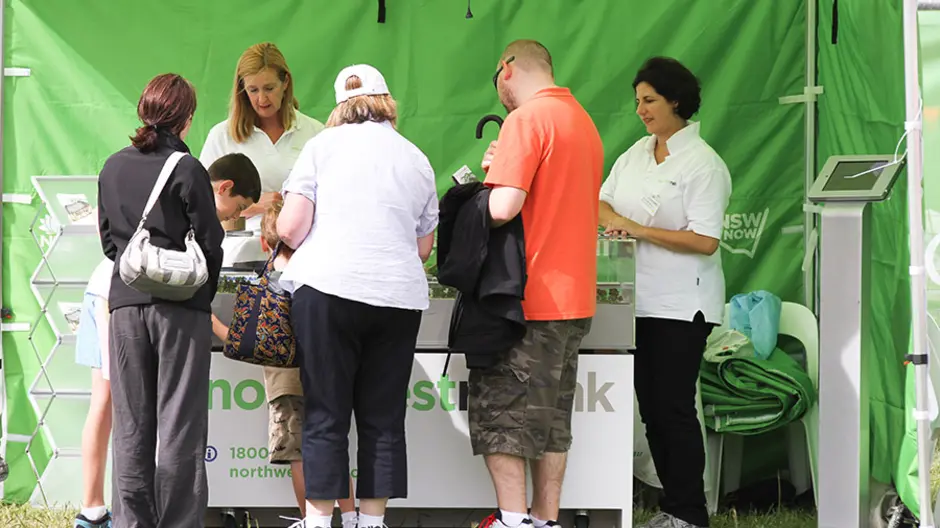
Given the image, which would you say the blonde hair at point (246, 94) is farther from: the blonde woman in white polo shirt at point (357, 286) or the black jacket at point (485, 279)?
the black jacket at point (485, 279)

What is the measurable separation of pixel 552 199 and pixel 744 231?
5.63 ft

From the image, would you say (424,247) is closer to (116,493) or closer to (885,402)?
(116,493)

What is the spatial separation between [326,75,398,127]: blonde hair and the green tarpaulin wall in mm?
1604

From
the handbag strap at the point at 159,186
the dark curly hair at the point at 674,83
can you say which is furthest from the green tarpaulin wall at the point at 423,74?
the handbag strap at the point at 159,186

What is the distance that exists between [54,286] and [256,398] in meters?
1.40

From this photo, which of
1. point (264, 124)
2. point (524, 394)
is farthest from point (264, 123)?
point (524, 394)

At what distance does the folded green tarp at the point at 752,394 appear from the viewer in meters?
4.79

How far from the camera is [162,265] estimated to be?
11.5ft

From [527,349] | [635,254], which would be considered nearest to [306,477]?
[527,349]

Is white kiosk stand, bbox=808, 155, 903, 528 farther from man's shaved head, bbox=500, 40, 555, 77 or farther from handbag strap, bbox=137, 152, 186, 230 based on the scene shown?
handbag strap, bbox=137, 152, 186, 230

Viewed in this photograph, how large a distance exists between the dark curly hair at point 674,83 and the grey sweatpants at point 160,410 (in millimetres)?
1837

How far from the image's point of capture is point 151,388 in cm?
369

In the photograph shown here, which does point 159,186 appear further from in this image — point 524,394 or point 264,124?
point 264,124

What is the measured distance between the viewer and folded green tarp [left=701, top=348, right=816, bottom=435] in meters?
4.79
